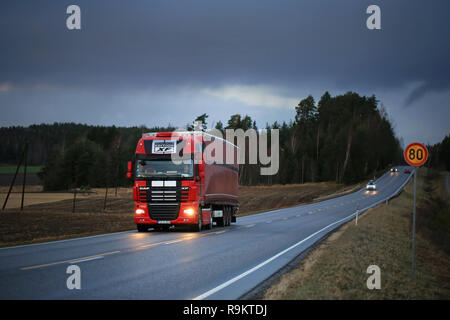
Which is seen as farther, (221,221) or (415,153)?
(221,221)

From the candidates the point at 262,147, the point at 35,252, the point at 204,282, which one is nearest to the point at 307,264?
the point at 204,282

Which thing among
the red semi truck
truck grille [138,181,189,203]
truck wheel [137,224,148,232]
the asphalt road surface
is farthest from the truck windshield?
the asphalt road surface

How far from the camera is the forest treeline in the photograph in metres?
102

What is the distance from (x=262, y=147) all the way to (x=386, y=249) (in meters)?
106

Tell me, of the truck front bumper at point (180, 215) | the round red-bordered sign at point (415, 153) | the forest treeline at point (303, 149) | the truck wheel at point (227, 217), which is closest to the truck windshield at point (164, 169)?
the truck front bumper at point (180, 215)

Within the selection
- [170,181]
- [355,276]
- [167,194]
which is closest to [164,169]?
[170,181]

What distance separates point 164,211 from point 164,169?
1.84 m

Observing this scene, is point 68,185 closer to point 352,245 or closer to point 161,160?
point 161,160

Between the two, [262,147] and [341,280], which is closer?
[341,280]

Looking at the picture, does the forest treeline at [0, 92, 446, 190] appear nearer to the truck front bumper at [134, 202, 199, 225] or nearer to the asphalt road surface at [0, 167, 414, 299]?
the truck front bumper at [134, 202, 199, 225]

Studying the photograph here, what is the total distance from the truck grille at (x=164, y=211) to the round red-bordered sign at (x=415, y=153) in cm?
1141

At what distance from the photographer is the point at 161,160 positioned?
824 inches

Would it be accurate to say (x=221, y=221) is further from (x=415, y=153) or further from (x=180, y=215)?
(x=415, y=153)

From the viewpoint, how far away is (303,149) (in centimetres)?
12112
